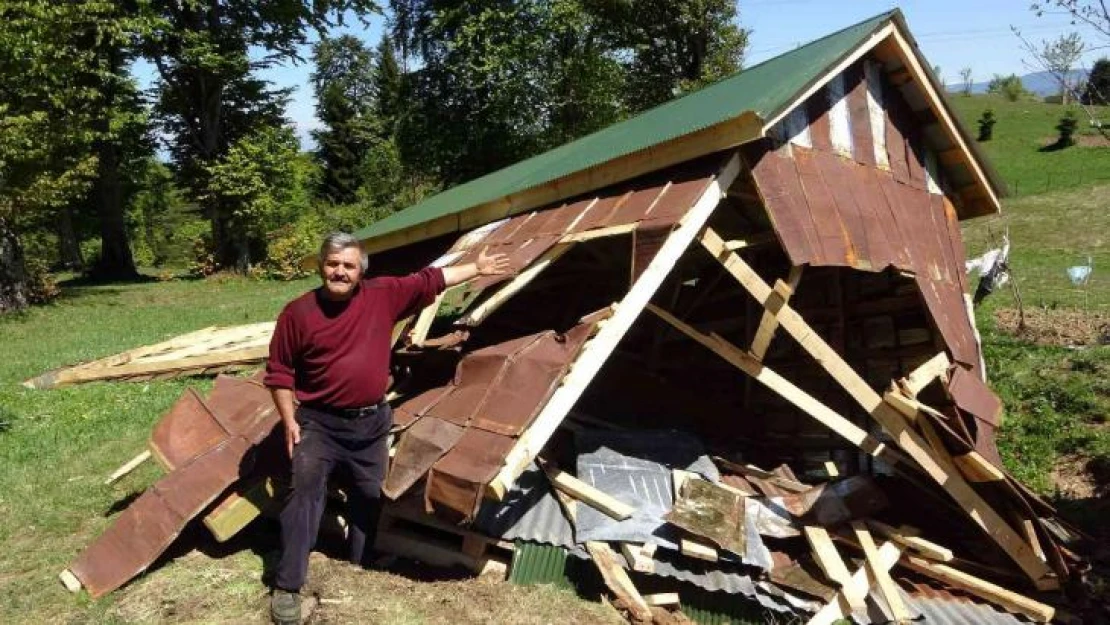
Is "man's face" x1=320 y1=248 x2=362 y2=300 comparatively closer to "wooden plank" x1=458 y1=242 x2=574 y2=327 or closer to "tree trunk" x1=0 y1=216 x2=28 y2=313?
"wooden plank" x1=458 y1=242 x2=574 y2=327

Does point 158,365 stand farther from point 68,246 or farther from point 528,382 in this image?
point 68,246

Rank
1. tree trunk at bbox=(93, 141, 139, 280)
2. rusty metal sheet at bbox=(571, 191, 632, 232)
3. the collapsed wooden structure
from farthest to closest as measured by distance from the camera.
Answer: tree trunk at bbox=(93, 141, 139, 280) < rusty metal sheet at bbox=(571, 191, 632, 232) < the collapsed wooden structure

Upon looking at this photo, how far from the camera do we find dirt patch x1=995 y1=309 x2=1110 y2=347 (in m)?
10.6

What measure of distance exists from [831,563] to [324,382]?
3953 millimetres

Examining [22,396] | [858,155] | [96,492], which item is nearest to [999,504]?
[858,155]

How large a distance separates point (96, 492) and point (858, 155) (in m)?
7.73

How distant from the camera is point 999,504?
6.16 metres

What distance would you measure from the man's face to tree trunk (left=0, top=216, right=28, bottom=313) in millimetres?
19421

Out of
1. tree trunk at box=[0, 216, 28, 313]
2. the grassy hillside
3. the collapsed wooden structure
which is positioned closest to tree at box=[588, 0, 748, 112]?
the grassy hillside

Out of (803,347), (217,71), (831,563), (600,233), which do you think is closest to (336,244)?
(600,233)

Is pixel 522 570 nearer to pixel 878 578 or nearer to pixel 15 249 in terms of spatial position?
pixel 878 578

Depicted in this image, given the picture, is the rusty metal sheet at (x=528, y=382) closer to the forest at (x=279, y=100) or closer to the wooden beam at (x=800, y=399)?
the wooden beam at (x=800, y=399)

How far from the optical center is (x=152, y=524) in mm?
5219

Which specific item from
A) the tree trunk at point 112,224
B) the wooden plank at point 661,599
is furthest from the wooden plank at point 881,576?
the tree trunk at point 112,224
